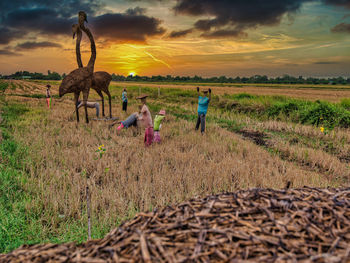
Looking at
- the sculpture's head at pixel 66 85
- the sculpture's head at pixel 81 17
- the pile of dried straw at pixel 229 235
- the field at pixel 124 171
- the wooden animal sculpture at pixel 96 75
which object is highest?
the sculpture's head at pixel 81 17

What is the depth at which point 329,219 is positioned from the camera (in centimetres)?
132

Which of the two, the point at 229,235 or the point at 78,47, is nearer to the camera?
the point at 229,235

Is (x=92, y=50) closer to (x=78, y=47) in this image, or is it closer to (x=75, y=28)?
(x=78, y=47)

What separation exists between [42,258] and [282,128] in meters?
11.9

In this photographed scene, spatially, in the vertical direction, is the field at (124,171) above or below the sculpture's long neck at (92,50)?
below

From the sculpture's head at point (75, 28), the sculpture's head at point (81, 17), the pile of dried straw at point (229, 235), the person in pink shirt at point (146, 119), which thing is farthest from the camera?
the sculpture's head at point (75, 28)

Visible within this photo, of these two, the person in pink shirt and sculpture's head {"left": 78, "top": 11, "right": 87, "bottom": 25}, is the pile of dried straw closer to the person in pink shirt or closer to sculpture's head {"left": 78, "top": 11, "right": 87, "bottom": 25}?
the person in pink shirt

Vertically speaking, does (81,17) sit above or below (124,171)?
above

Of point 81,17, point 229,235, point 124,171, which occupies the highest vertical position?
point 81,17

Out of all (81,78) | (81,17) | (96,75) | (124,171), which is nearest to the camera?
(124,171)

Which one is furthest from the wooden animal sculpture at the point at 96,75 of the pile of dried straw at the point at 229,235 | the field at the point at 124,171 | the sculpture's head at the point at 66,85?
the pile of dried straw at the point at 229,235

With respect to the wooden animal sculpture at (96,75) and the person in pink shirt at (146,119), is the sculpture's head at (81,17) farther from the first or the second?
the person in pink shirt at (146,119)

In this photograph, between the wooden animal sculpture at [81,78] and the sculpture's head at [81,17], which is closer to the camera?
the wooden animal sculpture at [81,78]

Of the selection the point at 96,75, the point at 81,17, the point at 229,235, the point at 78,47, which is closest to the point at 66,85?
the point at 78,47
